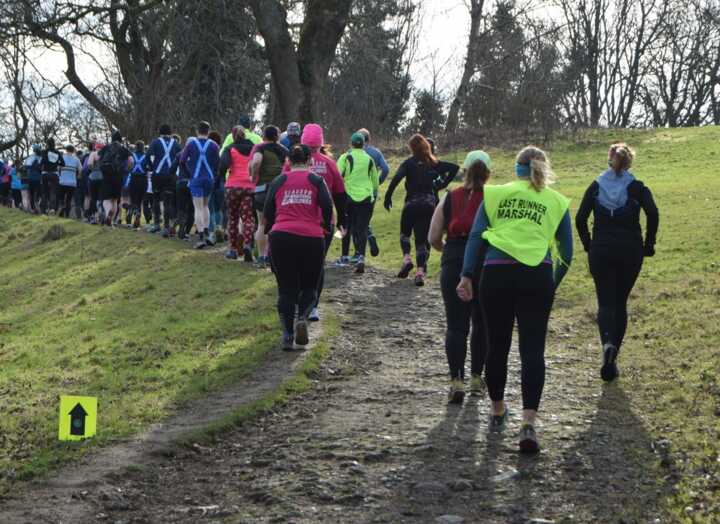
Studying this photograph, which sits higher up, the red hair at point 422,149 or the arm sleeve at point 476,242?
the red hair at point 422,149

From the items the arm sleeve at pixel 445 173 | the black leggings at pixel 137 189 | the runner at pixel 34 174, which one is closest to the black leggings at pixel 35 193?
the runner at pixel 34 174

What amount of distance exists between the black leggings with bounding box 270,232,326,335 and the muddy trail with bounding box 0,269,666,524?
1142 millimetres

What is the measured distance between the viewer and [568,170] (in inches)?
1371

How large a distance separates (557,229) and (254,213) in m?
9.59

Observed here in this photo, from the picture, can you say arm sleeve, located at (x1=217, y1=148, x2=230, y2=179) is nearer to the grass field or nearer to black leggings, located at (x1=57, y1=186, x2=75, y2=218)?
the grass field

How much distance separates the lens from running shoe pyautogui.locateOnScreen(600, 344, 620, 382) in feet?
33.2

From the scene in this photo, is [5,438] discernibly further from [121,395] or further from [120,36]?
[120,36]

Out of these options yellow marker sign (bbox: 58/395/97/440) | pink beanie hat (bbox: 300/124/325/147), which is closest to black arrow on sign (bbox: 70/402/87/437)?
yellow marker sign (bbox: 58/395/97/440)

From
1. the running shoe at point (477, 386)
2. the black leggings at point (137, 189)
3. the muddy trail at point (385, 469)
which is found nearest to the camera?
the muddy trail at point (385, 469)

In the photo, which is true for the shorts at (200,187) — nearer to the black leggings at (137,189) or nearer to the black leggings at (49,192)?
the black leggings at (137,189)

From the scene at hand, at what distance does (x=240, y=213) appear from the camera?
17250mm

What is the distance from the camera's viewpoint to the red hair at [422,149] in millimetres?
14289

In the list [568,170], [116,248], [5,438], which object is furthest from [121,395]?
[568,170]

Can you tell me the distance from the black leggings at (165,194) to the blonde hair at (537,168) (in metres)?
13.5
